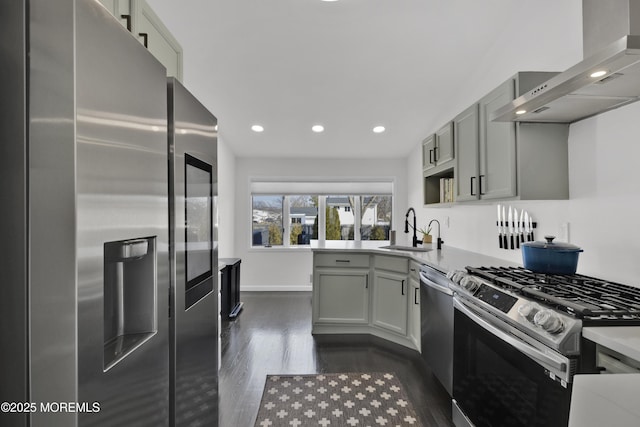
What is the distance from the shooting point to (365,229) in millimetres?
5598

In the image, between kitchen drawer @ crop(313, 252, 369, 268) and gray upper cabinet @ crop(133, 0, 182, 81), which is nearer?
gray upper cabinet @ crop(133, 0, 182, 81)

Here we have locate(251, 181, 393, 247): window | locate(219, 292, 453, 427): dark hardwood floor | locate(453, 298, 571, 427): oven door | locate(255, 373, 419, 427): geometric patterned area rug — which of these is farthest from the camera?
locate(251, 181, 393, 247): window

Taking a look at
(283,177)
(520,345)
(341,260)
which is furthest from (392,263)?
(283,177)

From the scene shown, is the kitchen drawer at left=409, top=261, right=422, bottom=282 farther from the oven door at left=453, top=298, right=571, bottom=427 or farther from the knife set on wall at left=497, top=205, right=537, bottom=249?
the oven door at left=453, top=298, right=571, bottom=427

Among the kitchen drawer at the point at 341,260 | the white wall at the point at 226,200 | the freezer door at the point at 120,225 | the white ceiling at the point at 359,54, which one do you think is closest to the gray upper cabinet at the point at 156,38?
the freezer door at the point at 120,225

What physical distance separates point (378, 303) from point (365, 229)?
243 centimetres

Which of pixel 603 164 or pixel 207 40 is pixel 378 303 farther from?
pixel 207 40

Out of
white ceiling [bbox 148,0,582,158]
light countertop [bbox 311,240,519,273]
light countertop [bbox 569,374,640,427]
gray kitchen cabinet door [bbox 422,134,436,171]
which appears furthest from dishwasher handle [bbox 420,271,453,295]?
white ceiling [bbox 148,0,582,158]

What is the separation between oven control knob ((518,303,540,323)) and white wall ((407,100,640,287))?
2.40ft

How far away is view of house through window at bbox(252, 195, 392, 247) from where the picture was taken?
5527 millimetres

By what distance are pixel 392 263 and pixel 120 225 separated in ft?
8.74

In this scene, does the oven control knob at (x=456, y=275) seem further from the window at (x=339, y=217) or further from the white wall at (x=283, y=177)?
the window at (x=339, y=217)

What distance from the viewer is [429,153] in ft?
10.7

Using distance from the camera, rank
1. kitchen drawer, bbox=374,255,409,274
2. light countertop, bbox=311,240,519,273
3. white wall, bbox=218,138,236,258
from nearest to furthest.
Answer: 1. light countertop, bbox=311,240,519,273
2. kitchen drawer, bbox=374,255,409,274
3. white wall, bbox=218,138,236,258
